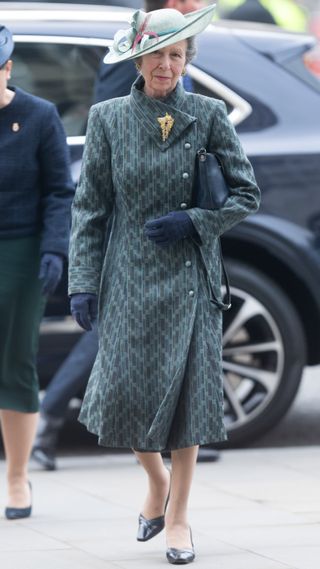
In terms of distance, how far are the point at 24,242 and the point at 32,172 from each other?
249 mm

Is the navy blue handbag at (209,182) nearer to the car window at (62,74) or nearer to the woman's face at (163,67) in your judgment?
the woman's face at (163,67)

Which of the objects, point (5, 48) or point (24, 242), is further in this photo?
point (24, 242)

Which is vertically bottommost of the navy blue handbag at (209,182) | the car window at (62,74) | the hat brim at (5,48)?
the navy blue handbag at (209,182)

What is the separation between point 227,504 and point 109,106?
1717 mm

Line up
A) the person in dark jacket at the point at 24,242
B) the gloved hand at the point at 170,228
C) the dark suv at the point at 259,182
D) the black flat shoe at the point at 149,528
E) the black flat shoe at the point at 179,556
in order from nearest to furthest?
the gloved hand at the point at 170,228, the black flat shoe at the point at 179,556, the black flat shoe at the point at 149,528, the person in dark jacket at the point at 24,242, the dark suv at the point at 259,182

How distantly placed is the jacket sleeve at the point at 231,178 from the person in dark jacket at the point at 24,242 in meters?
0.89

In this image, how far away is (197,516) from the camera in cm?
614

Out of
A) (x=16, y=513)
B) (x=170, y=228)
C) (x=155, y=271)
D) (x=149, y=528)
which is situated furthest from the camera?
(x=16, y=513)

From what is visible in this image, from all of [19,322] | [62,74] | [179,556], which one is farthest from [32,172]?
[179,556]

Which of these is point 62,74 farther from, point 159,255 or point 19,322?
point 159,255

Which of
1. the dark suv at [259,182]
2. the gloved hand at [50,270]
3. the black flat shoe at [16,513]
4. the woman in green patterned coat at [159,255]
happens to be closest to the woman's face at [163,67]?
the woman in green patterned coat at [159,255]

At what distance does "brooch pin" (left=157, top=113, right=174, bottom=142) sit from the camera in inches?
209

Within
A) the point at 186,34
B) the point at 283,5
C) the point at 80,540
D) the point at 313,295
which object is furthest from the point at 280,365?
the point at 283,5

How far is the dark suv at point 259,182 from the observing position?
7.34 meters
